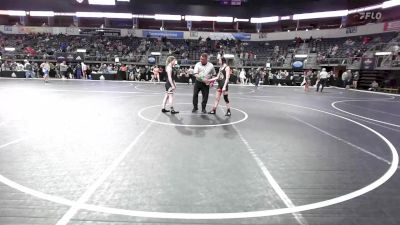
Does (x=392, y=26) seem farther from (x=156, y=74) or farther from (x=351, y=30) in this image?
(x=156, y=74)

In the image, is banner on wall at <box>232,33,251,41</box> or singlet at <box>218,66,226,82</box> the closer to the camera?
singlet at <box>218,66,226,82</box>

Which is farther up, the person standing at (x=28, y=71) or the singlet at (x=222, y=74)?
the singlet at (x=222, y=74)

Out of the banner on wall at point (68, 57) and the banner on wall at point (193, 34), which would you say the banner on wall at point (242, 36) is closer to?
the banner on wall at point (193, 34)

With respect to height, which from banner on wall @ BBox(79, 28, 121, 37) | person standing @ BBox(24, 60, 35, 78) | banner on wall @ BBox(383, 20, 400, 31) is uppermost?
banner on wall @ BBox(383, 20, 400, 31)

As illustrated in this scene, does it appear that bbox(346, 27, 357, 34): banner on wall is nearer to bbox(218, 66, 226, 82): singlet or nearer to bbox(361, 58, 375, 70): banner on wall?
bbox(361, 58, 375, 70): banner on wall

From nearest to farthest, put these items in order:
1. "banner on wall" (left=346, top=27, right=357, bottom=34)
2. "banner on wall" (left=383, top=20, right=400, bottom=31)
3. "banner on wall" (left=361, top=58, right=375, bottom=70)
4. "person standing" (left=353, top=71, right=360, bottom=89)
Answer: "banner on wall" (left=361, top=58, right=375, bottom=70) < "person standing" (left=353, top=71, right=360, bottom=89) < "banner on wall" (left=383, top=20, right=400, bottom=31) < "banner on wall" (left=346, top=27, right=357, bottom=34)

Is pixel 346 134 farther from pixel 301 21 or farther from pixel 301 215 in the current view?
pixel 301 21

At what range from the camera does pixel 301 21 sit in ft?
159

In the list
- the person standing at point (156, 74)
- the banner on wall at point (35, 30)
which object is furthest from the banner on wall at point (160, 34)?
the person standing at point (156, 74)

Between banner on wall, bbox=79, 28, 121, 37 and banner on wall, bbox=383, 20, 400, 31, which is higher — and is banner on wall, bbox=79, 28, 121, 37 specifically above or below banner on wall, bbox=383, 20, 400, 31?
below

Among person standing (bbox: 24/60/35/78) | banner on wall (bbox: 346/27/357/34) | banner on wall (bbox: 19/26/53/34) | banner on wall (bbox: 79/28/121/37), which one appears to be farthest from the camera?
banner on wall (bbox: 19/26/53/34)

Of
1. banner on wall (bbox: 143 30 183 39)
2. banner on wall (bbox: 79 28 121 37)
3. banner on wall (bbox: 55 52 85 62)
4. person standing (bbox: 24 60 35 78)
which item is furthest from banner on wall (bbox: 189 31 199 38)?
person standing (bbox: 24 60 35 78)

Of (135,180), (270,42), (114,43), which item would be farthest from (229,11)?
(135,180)

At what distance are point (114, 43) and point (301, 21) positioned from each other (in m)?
28.4
